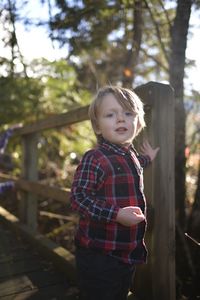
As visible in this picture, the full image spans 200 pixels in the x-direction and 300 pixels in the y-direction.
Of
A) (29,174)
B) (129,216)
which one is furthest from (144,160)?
(29,174)

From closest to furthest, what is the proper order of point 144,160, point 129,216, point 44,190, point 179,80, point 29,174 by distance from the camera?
point 129,216
point 144,160
point 179,80
point 44,190
point 29,174

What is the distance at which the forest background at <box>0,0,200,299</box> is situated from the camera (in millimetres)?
3566

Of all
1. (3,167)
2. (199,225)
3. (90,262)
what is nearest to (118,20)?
(199,225)

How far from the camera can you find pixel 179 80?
3.56m

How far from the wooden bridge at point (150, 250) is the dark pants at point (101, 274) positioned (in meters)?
0.36

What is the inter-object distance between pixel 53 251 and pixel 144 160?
4.68 feet

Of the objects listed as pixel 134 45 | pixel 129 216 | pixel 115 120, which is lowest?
pixel 129 216

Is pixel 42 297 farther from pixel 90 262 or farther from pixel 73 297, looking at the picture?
pixel 90 262

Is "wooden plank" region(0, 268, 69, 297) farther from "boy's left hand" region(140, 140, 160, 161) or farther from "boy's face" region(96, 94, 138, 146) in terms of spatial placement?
"boy's face" region(96, 94, 138, 146)

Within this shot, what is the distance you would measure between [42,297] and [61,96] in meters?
4.53

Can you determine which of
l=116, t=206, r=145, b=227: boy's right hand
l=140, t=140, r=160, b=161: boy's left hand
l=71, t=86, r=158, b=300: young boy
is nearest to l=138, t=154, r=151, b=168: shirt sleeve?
l=140, t=140, r=160, b=161: boy's left hand

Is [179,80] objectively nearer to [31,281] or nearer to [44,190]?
[44,190]

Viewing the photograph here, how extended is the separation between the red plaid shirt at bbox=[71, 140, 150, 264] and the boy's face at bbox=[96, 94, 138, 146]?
70 millimetres

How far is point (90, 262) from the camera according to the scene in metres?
2.03
